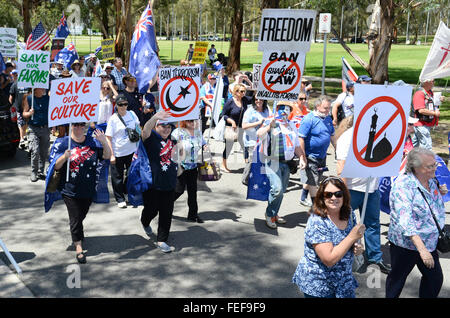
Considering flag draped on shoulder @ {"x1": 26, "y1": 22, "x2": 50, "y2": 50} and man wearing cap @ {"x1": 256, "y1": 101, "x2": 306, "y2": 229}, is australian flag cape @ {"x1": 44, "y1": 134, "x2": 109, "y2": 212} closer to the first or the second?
man wearing cap @ {"x1": 256, "y1": 101, "x2": 306, "y2": 229}

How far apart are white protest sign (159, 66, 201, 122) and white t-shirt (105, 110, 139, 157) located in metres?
1.52

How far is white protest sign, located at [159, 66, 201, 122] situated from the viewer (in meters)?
7.11

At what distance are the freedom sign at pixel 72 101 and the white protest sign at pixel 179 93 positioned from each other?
2.88ft

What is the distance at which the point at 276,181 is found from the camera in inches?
299

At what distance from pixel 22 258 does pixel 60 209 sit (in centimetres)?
193

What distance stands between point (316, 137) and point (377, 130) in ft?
9.41

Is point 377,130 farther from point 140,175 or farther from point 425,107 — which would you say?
point 425,107

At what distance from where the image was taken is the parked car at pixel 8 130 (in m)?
10.9

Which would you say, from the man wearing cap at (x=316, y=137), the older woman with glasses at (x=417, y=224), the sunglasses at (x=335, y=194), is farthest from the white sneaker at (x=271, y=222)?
the sunglasses at (x=335, y=194)

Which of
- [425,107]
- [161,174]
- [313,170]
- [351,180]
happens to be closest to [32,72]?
[161,174]
